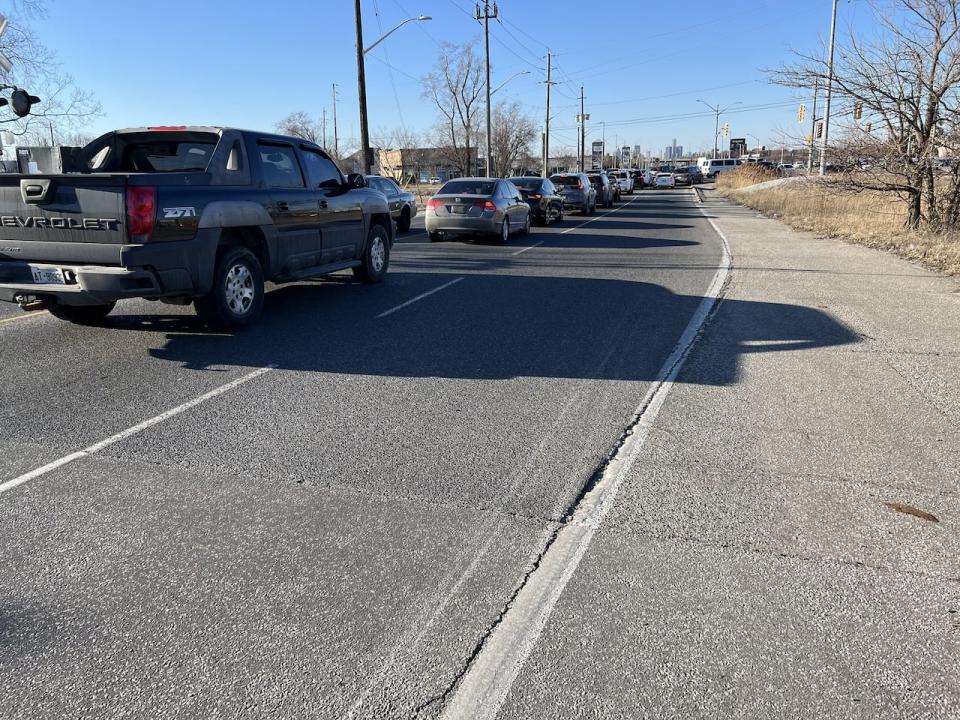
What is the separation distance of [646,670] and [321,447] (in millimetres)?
2633

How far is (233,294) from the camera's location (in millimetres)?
7824

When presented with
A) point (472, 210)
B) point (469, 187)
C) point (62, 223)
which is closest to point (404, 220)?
point (469, 187)

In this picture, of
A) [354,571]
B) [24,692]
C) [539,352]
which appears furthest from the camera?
[539,352]

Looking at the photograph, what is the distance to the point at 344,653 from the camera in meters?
2.76

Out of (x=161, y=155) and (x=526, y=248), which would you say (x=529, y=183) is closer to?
(x=526, y=248)

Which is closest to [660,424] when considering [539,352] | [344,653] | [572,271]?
[539,352]

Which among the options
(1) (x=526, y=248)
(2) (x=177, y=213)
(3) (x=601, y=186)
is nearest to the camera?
(2) (x=177, y=213)

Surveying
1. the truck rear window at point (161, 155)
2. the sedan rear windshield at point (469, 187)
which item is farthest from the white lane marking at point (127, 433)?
the sedan rear windshield at point (469, 187)

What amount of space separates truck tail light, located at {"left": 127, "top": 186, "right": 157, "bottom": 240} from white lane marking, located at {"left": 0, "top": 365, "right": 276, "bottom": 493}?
156 centimetres

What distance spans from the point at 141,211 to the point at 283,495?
3.66m

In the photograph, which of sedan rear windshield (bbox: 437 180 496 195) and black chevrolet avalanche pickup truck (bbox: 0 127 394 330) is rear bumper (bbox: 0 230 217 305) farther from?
sedan rear windshield (bbox: 437 180 496 195)

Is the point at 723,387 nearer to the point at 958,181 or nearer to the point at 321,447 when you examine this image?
the point at 321,447

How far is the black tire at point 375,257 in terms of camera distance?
428 inches

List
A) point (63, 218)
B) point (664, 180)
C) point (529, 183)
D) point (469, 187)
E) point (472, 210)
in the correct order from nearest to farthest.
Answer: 1. point (63, 218)
2. point (472, 210)
3. point (469, 187)
4. point (529, 183)
5. point (664, 180)
